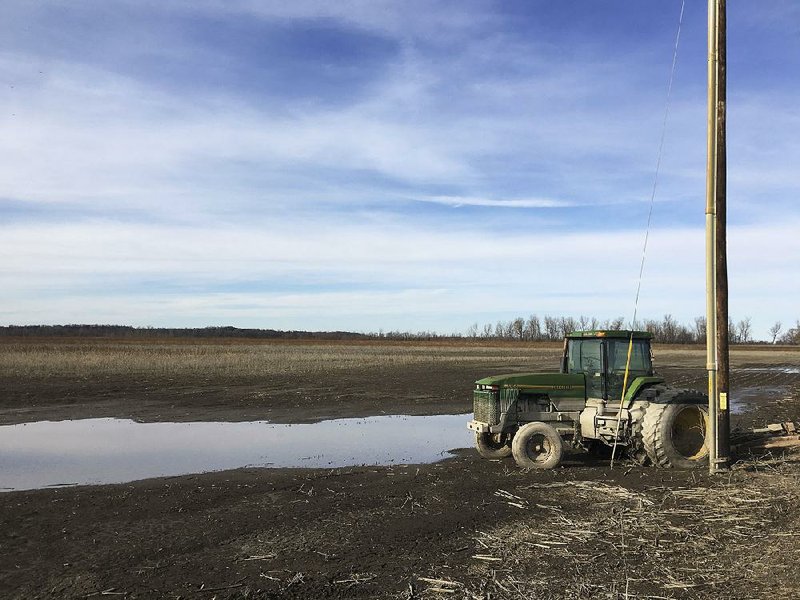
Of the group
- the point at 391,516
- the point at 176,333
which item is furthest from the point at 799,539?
the point at 176,333

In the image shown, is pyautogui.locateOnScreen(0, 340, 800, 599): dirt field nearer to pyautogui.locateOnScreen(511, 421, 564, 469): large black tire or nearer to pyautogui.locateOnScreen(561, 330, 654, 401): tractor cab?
pyautogui.locateOnScreen(511, 421, 564, 469): large black tire

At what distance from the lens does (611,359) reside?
12055 mm

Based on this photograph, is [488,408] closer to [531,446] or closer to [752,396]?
[531,446]

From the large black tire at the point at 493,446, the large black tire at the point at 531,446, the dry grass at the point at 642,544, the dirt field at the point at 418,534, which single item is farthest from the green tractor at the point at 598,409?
the dry grass at the point at 642,544

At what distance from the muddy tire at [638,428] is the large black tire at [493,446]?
7.22ft

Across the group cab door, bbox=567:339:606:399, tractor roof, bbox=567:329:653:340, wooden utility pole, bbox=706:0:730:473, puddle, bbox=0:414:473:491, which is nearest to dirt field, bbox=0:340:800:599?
wooden utility pole, bbox=706:0:730:473

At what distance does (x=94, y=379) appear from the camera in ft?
101

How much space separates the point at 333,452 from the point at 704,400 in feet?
22.9

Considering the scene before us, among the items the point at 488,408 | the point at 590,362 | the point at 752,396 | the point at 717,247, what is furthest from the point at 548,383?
the point at 752,396

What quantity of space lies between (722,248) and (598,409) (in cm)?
328

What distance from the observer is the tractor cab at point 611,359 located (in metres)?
12.0

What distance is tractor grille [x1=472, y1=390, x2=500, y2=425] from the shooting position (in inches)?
483

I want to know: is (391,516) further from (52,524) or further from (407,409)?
(407,409)

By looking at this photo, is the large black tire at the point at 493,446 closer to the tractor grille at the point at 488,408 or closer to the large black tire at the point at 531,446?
the tractor grille at the point at 488,408
